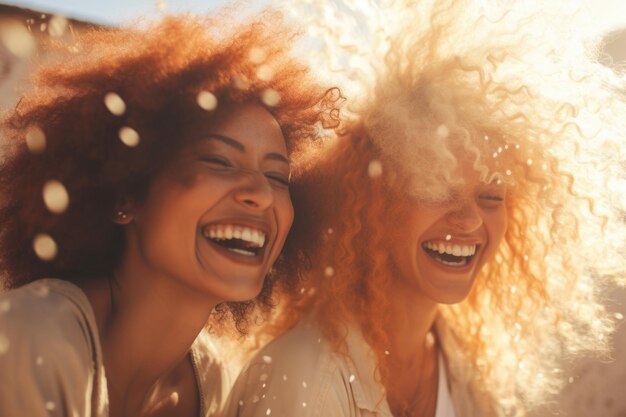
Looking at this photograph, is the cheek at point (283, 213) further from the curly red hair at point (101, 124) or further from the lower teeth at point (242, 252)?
the curly red hair at point (101, 124)

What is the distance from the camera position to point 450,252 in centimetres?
253

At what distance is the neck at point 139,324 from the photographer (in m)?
2.23

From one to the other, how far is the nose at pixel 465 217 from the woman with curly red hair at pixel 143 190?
0.60m

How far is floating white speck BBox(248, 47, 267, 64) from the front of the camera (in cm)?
250

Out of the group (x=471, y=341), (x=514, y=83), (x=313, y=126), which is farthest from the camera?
(x=471, y=341)

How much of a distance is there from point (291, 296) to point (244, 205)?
1.96 feet

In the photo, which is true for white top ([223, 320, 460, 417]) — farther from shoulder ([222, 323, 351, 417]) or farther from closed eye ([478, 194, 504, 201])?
closed eye ([478, 194, 504, 201])

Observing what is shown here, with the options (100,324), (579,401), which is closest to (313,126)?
(100,324)

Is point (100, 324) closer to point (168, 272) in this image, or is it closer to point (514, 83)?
point (168, 272)

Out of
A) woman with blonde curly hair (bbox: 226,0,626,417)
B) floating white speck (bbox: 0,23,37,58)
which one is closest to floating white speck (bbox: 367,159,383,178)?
woman with blonde curly hair (bbox: 226,0,626,417)

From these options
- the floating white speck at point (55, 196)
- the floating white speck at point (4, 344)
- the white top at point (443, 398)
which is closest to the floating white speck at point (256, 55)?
the floating white speck at point (55, 196)

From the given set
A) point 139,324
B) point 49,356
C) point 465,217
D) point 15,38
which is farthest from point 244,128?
point 15,38

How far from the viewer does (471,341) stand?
121 inches

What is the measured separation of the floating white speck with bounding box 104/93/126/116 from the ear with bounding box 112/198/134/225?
30 centimetres
